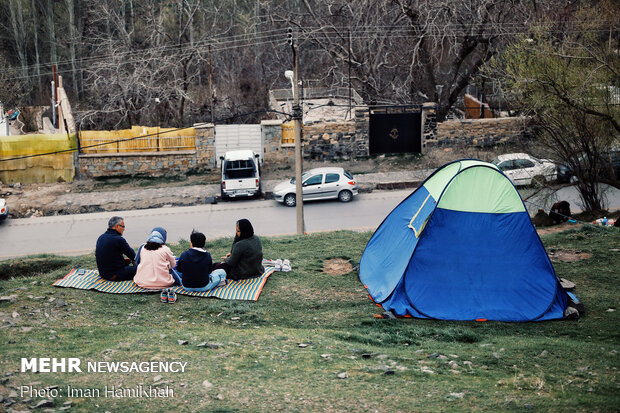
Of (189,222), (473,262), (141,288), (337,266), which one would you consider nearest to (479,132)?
(189,222)

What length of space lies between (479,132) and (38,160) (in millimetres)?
19417

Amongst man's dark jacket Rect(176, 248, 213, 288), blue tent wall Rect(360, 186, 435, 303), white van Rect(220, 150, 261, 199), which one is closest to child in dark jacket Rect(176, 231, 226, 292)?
man's dark jacket Rect(176, 248, 213, 288)

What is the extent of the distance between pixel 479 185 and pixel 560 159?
8407mm

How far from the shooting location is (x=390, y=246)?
35.2 ft

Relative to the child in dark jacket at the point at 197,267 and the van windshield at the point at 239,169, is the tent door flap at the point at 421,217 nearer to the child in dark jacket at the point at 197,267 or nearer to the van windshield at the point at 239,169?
the child in dark jacket at the point at 197,267

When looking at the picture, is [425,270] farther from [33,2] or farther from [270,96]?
[33,2]

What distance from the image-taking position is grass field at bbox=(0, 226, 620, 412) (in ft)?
20.0

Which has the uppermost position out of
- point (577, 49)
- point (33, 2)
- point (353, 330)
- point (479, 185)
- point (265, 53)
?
point (33, 2)

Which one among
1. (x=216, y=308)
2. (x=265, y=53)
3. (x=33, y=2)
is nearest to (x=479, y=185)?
(x=216, y=308)

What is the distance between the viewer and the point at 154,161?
26312 millimetres

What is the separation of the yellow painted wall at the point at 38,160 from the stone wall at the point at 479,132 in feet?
51.9

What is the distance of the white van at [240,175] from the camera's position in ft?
75.2

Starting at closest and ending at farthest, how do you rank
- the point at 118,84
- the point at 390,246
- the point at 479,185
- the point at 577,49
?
the point at 479,185
the point at 390,246
the point at 577,49
the point at 118,84

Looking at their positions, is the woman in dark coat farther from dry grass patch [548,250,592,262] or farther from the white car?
the white car
